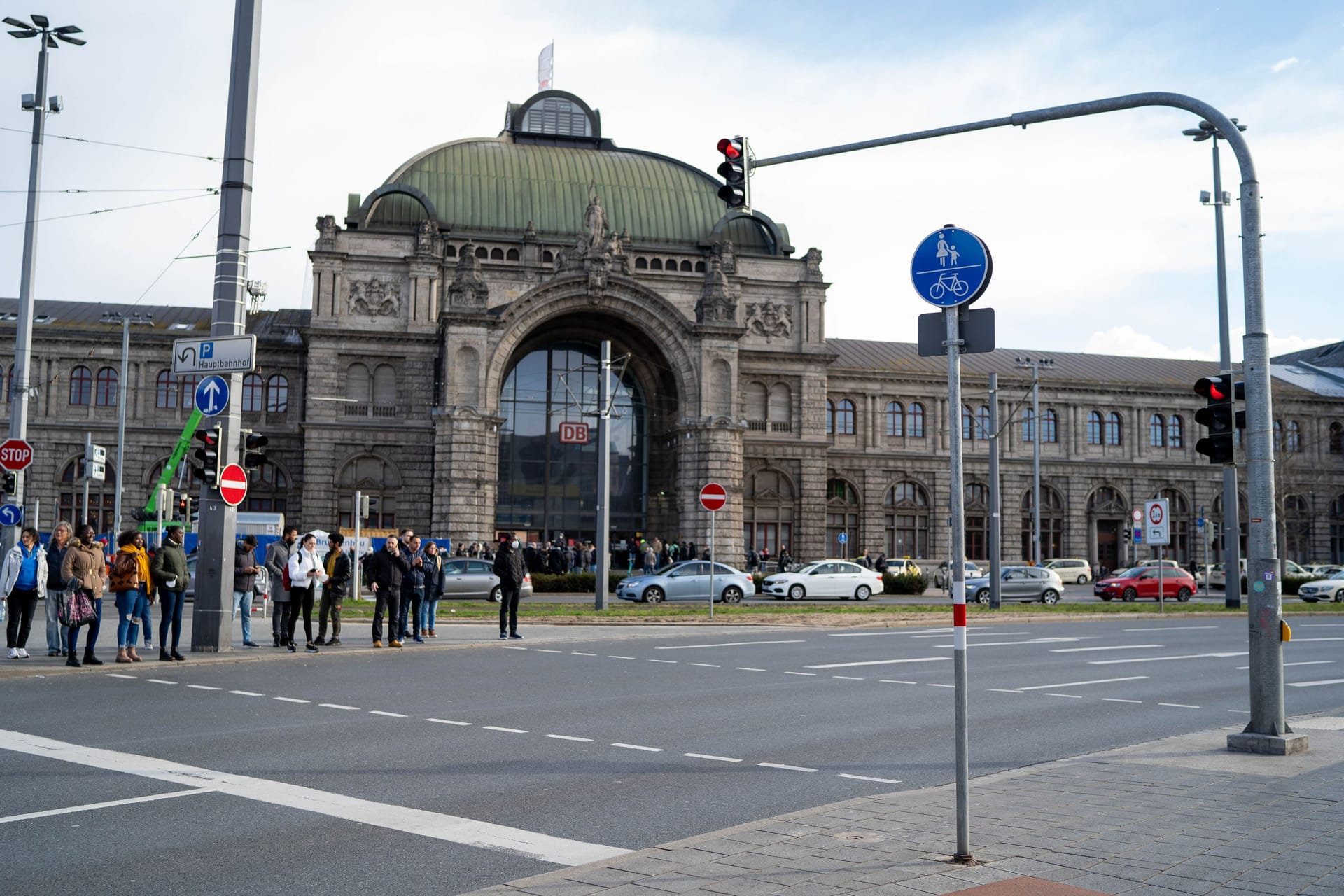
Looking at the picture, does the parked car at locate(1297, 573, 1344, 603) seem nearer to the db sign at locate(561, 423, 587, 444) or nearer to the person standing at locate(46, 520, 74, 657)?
the db sign at locate(561, 423, 587, 444)

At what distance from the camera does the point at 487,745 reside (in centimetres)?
1046

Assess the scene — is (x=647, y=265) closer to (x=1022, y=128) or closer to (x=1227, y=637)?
(x=1227, y=637)

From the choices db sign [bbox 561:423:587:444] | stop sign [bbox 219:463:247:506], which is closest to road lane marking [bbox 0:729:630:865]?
stop sign [bbox 219:463:247:506]

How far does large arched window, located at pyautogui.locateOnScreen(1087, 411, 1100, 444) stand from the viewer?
7094 cm

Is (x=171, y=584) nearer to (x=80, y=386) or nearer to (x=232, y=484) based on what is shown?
(x=232, y=484)

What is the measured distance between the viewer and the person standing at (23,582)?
16.4 meters

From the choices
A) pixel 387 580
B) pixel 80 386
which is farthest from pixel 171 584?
pixel 80 386

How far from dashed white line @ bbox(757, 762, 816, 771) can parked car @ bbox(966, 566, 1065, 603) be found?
33.0 m

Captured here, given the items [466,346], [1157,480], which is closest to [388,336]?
[466,346]

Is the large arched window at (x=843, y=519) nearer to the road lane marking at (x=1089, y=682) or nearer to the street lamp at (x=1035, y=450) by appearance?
the street lamp at (x=1035, y=450)

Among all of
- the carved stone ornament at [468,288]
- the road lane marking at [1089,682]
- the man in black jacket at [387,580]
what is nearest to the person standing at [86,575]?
the man in black jacket at [387,580]

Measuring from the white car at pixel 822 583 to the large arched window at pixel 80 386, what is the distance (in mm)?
37960

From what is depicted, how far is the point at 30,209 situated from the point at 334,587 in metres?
10.9

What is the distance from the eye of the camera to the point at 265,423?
59938 millimetres
